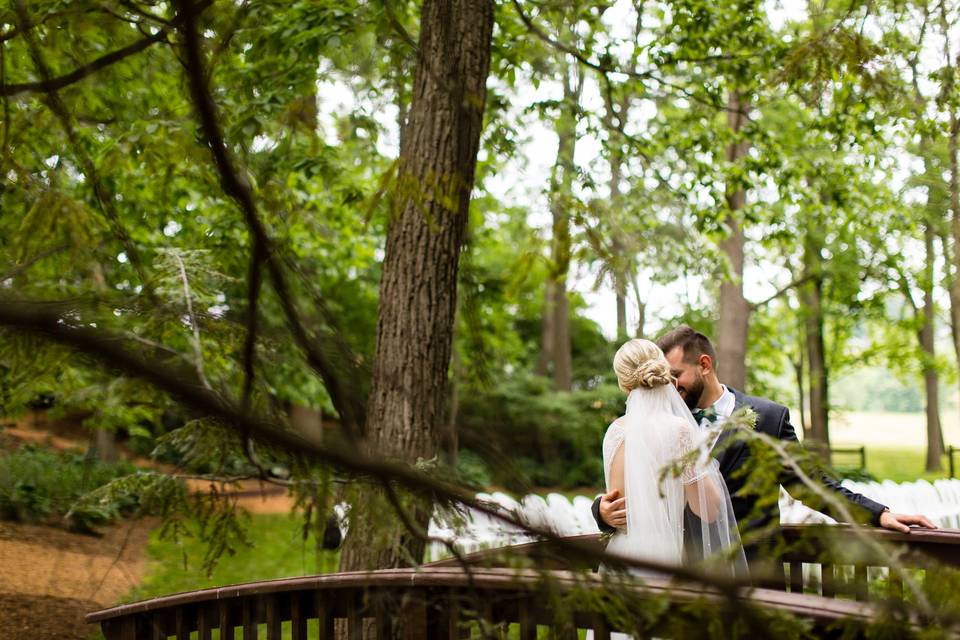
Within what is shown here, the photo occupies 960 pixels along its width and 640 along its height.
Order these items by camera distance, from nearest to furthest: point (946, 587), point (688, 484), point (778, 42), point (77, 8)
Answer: point (946, 587)
point (77, 8)
point (688, 484)
point (778, 42)

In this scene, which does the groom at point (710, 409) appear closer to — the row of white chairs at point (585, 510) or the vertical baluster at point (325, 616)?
the row of white chairs at point (585, 510)

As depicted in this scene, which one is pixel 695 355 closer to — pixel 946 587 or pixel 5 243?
pixel 946 587

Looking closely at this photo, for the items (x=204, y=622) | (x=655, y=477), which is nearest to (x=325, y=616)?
(x=204, y=622)

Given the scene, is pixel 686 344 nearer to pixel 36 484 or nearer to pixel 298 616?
pixel 298 616

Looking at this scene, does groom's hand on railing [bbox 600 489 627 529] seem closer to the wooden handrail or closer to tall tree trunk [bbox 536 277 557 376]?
the wooden handrail

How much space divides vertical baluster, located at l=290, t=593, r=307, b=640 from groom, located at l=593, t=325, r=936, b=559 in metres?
1.36

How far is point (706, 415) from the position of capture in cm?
429

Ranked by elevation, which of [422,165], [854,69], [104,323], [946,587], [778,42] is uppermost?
[778,42]

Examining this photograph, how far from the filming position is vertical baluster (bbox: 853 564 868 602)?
177 cm

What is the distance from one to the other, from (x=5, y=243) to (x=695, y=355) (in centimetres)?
317

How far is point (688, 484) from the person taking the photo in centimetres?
365

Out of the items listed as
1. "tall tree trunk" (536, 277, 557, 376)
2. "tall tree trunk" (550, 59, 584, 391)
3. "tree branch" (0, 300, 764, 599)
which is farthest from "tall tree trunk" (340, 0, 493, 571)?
"tall tree trunk" (536, 277, 557, 376)

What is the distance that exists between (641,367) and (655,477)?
47 cm

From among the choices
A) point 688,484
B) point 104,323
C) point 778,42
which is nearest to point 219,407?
point 104,323
